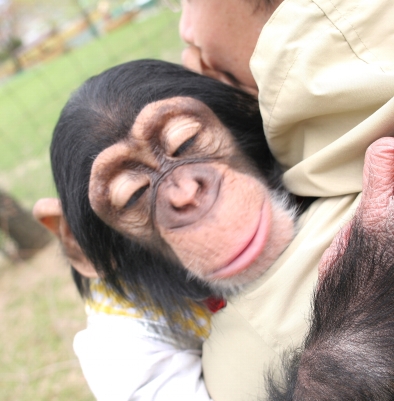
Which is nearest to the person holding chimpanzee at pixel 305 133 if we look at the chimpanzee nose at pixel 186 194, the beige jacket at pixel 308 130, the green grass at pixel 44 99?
the beige jacket at pixel 308 130

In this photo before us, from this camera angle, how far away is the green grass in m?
Result: 5.88

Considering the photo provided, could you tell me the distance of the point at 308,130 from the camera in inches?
41.8

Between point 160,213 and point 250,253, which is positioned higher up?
point 160,213

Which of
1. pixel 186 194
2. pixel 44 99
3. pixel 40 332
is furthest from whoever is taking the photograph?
pixel 44 99

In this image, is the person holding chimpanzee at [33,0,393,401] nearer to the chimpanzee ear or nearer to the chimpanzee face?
the chimpanzee face

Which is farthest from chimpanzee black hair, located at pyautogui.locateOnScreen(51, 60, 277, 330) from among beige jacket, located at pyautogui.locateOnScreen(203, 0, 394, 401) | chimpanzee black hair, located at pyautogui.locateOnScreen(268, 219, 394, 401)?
chimpanzee black hair, located at pyautogui.locateOnScreen(268, 219, 394, 401)

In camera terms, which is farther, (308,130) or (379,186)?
(308,130)

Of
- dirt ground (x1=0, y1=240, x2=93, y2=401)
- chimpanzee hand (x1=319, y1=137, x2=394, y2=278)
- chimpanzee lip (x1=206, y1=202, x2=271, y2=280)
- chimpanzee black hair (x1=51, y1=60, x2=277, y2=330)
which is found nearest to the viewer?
chimpanzee hand (x1=319, y1=137, x2=394, y2=278)

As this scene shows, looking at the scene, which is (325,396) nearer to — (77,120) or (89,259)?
(89,259)

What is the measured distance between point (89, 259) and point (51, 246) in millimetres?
2981

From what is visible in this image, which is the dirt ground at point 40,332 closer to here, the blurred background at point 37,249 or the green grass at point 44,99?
the blurred background at point 37,249

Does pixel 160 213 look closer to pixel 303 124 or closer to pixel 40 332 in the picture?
pixel 303 124

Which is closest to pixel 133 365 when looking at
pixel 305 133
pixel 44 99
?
pixel 305 133

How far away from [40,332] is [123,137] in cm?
227
